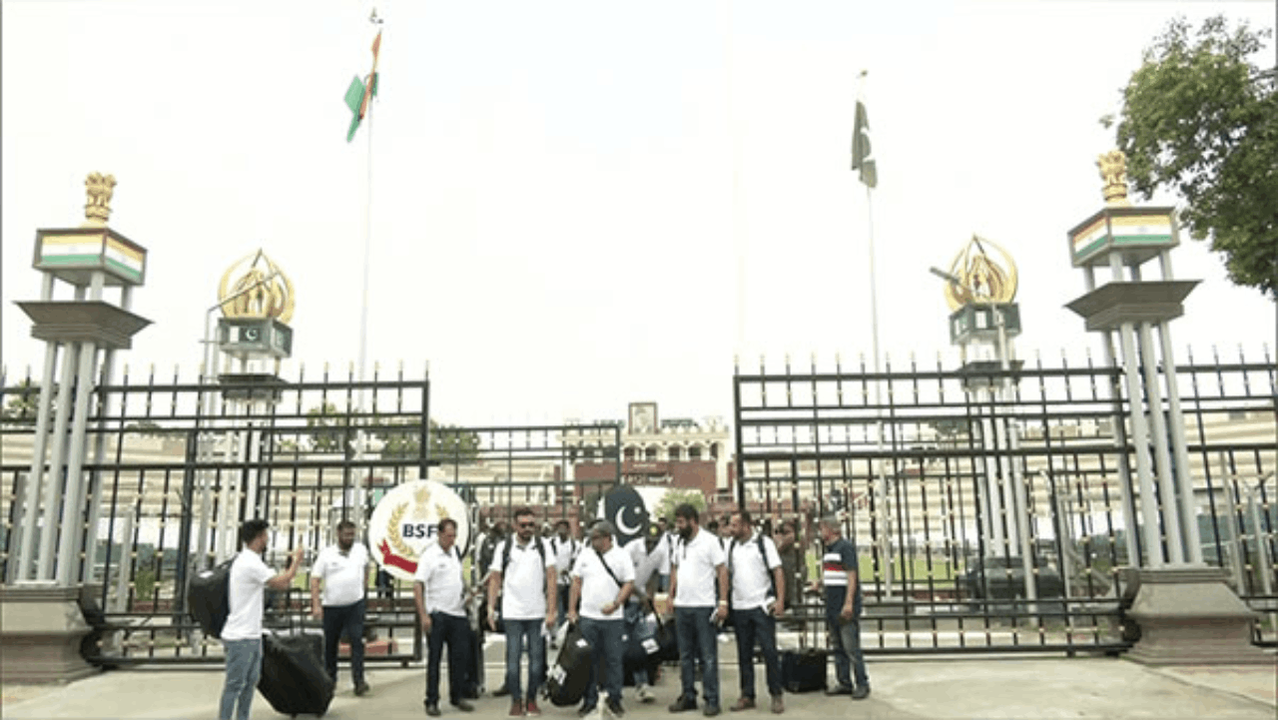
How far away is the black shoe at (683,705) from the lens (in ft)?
26.0

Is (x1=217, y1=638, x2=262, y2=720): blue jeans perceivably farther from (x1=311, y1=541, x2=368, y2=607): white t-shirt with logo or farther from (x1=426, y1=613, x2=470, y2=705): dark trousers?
(x1=311, y1=541, x2=368, y2=607): white t-shirt with logo

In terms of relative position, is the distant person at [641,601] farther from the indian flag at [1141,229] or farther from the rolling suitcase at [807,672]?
the indian flag at [1141,229]

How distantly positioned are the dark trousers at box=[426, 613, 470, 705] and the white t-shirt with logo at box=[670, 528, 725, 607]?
83.5 inches

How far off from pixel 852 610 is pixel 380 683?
17.5 ft

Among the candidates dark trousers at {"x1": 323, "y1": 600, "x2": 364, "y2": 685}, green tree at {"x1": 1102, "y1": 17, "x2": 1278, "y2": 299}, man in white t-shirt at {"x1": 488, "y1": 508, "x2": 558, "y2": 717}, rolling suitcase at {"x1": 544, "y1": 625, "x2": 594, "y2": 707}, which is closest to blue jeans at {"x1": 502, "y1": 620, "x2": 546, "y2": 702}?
man in white t-shirt at {"x1": 488, "y1": 508, "x2": 558, "y2": 717}

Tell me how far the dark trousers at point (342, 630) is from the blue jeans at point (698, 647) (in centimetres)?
341

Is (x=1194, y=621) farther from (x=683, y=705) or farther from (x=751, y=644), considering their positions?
(x=683, y=705)

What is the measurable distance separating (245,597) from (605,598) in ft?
9.92

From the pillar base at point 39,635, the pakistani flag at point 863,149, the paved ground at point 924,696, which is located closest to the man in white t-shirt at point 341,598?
the paved ground at point 924,696

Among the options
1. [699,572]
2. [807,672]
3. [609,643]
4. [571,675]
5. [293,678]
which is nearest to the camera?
[293,678]

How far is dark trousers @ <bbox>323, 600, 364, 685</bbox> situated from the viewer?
8.60 m

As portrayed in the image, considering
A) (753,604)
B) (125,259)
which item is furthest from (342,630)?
(125,259)

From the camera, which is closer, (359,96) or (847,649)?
(847,649)

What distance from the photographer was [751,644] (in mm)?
8055
